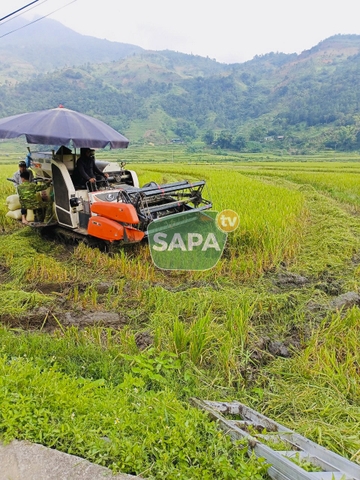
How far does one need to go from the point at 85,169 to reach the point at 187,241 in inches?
76.7

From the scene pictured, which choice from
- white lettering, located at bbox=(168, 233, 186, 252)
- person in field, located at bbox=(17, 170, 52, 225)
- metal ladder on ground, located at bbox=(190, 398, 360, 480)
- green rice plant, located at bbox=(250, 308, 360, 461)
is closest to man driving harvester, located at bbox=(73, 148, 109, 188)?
person in field, located at bbox=(17, 170, 52, 225)

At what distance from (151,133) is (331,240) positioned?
73.4 metres

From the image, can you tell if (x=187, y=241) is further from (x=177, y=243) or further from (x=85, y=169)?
(x=85, y=169)

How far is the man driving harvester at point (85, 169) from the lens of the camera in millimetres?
5297

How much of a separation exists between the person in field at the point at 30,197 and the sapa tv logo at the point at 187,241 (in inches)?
81.4

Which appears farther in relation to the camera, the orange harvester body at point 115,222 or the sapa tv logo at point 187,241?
the sapa tv logo at point 187,241

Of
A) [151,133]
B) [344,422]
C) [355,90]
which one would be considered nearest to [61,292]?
[344,422]

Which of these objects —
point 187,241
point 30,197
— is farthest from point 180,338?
point 30,197

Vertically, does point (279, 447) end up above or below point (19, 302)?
below

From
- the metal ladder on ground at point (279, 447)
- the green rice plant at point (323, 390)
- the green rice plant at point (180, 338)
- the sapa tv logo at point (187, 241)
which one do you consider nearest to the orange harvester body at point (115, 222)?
the sapa tv logo at point (187, 241)

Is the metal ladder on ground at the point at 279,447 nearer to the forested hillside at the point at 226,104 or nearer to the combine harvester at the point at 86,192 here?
the combine harvester at the point at 86,192

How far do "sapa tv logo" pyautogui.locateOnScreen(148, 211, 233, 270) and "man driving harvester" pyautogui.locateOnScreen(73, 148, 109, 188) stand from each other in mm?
1382

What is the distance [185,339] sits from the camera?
9.05 feet

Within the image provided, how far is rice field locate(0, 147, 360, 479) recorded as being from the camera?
182 cm
